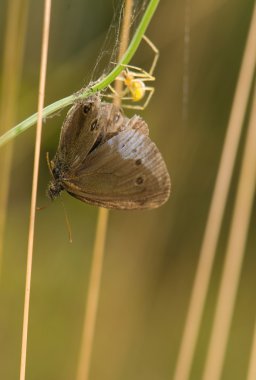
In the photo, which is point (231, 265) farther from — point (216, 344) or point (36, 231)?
point (36, 231)

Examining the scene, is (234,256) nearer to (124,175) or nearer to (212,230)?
(212,230)

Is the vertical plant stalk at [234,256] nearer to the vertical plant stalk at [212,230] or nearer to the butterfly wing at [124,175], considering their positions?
the vertical plant stalk at [212,230]

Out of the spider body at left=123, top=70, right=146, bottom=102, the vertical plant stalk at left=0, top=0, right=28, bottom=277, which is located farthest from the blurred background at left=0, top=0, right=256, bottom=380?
the spider body at left=123, top=70, right=146, bottom=102

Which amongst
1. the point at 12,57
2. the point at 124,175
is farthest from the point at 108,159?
the point at 12,57

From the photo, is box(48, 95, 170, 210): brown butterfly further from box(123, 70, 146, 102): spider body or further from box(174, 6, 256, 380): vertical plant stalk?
box(174, 6, 256, 380): vertical plant stalk

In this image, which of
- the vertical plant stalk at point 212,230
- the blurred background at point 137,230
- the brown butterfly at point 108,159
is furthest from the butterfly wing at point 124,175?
the blurred background at point 137,230

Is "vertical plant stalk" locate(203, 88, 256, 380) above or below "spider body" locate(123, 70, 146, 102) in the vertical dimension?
below
